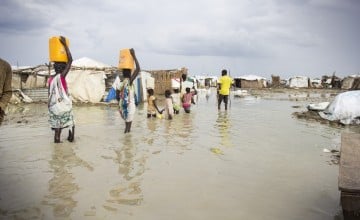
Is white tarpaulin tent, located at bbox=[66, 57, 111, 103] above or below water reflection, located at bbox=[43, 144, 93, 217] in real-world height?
above

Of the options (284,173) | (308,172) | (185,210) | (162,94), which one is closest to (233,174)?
(284,173)

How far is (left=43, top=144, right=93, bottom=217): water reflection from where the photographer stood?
3311mm

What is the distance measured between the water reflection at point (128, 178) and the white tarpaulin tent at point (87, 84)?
10.7 m

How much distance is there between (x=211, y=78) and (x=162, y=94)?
123ft

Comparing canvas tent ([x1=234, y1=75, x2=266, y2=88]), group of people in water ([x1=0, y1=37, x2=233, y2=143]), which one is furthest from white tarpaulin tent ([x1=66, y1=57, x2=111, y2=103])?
canvas tent ([x1=234, y1=75, x2=266, y2=88])

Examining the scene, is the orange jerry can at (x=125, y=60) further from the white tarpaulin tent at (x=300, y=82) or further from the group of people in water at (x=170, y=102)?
the white tarpaulin tent at (x=300, y=82)

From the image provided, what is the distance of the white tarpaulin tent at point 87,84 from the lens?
645 inches

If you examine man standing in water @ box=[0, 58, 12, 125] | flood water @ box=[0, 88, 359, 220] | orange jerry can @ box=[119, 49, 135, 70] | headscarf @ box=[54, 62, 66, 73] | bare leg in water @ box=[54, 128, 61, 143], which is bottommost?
flood water @ box=[0, 88, 359, 220]

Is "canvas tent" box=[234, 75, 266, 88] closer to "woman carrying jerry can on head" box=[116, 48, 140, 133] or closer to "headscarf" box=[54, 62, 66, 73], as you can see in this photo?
"woman carrying jerry can on head" box=[116, 48, 140, 133]

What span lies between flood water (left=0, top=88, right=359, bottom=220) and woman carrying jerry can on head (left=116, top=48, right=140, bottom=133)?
0.63 metres

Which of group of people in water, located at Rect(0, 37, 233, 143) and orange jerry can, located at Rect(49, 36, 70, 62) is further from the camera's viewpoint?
orange jerry can, located at Rect(49, 36, 70, 62)

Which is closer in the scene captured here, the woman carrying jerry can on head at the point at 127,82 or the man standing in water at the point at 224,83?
the woman carrying jerry can on head at the point at 127,82

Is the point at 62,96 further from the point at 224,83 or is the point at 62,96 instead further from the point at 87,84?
the point at 87,84

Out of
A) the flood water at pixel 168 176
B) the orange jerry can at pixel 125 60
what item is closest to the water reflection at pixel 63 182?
the flood water at pixel 168 176
